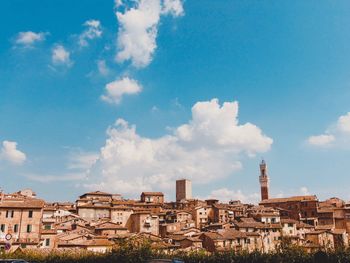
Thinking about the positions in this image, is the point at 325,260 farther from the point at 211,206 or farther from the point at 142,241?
the point at 211,206

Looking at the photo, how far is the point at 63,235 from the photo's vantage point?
57156 mm

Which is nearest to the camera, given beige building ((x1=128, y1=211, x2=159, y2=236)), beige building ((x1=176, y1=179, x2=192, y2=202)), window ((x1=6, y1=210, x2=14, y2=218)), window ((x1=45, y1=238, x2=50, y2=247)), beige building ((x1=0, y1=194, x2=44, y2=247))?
beige building ((x1=0, y1=194, x2=44, y2=247))

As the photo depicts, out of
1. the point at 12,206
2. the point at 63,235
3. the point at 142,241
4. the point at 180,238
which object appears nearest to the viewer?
the point at 142,241

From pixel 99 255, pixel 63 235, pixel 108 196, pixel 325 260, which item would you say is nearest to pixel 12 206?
pixel 63 235

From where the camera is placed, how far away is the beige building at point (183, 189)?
137750 mm

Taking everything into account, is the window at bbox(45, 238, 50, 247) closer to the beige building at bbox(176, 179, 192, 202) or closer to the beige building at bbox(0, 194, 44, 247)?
the beige building at bbox(0, 194, 44, 247)

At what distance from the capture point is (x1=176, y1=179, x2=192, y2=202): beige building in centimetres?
13775

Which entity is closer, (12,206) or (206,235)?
(12,206)

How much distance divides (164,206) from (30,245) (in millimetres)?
55271

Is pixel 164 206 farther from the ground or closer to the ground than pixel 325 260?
farther from the ground

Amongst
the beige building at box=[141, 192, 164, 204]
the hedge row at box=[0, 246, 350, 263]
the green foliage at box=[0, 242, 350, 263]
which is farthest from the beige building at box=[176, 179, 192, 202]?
the green foliage at box=[0, 242, 350, 263]

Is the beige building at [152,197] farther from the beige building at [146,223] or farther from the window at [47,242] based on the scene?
the window at [47,242]

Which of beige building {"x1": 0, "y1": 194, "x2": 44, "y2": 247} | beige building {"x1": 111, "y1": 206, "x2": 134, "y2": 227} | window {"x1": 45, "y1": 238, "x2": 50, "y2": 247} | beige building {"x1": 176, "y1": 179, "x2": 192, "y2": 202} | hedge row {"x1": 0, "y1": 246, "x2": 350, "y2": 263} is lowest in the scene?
hedge row {"x1": 0, "y1": 246, "x2": 350, "y2": 263}

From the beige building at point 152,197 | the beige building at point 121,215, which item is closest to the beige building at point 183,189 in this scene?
the beige building at point 152,197
